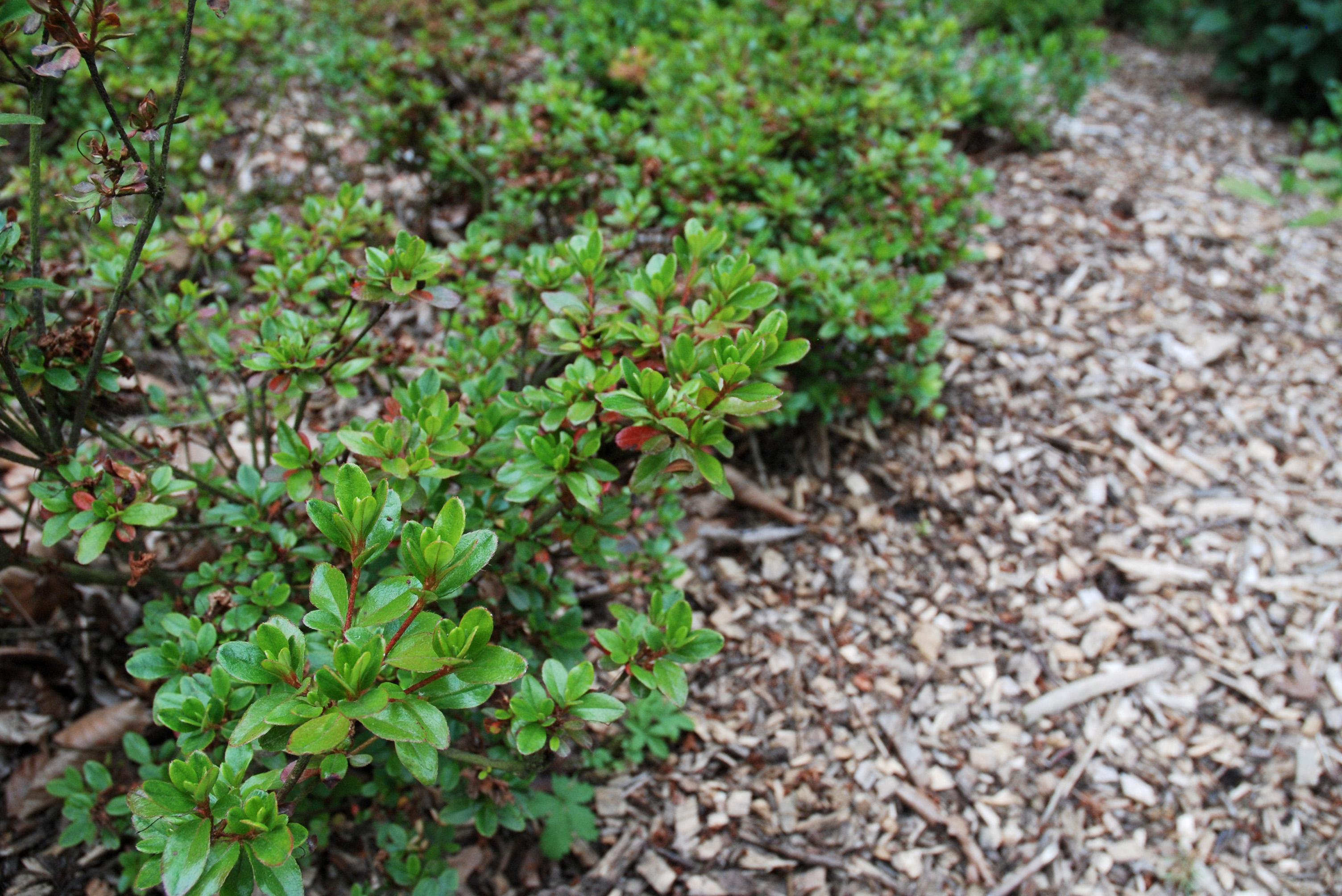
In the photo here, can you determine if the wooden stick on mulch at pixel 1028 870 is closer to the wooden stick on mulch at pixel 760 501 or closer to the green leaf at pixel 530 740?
the wooden stick on mulch at pixel 760 501

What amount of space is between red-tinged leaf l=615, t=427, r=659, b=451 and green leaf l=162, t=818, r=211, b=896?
0.86m

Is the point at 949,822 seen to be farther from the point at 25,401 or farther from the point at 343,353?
the point at 25,401

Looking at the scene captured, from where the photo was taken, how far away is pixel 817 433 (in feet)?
10.6

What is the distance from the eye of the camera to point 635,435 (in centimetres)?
149

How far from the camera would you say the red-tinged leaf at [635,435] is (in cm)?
148

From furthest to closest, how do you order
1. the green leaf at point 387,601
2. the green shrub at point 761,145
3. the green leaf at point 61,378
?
the green shrub at point 761,145 < the green leaf at point 61,378 < the green leaf at point 387,601

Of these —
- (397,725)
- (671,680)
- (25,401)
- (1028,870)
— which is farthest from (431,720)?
(1028,870)

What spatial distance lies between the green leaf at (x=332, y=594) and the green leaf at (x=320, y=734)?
15 centimetres

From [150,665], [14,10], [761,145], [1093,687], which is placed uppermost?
[14,10]

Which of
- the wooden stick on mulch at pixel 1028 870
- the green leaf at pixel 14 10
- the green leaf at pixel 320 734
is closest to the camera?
the green leaf at pixel 320 734

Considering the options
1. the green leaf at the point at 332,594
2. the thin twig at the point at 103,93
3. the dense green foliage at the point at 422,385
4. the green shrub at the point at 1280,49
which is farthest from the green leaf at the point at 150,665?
the green shrub at the point at 1280,49

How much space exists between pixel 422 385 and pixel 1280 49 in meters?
6.34

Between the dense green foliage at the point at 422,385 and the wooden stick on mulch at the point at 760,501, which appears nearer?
the dense green foliage at the point at 422,385

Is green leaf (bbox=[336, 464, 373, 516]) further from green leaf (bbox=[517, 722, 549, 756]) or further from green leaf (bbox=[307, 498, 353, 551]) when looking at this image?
green leaf (bbox=[517, 722, 549, 756])
